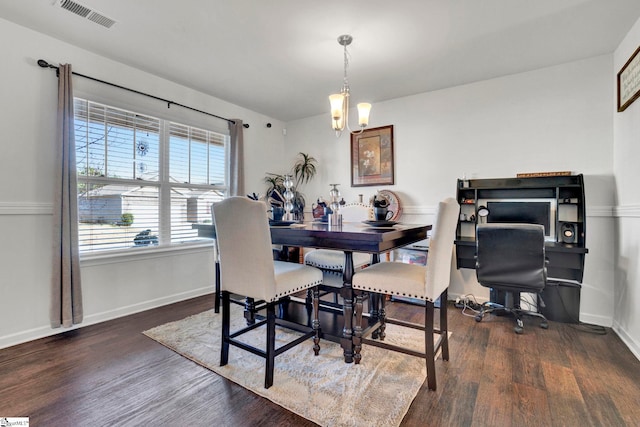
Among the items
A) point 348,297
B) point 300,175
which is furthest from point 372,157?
point 348,297

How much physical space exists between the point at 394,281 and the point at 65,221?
2716 mm

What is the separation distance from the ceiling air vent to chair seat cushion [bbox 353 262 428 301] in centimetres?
268

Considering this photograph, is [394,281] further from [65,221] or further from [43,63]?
[43,63]

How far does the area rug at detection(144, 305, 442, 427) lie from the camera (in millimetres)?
1569

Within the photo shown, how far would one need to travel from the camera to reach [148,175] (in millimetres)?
3256

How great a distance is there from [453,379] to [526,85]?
3053 mm

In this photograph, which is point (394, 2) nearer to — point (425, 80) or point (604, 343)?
point (425, 80)

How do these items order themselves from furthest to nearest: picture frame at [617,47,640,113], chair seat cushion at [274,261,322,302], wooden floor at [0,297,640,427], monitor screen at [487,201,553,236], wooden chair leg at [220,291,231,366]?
1. monitor screen at [487,201,553,236]
2. picture frame at [617,47,640,113]
3. wooden chair leg at [220,291,231,366]
4. chair seat cushion at [274,261,322,302]
5. wooden floor at [0,297,640,427]

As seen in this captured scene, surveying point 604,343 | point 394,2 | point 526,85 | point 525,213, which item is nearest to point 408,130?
point 526,85

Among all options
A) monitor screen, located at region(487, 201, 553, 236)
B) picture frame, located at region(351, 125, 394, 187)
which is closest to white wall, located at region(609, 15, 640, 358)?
monitor screen, located at region(487, 201, 553, 236)

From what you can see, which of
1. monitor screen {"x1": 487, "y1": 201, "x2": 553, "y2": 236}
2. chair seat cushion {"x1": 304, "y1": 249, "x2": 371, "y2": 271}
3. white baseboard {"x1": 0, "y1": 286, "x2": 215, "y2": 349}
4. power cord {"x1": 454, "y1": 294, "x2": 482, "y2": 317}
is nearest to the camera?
white baseboard {"x1": 0, "y1": 286, "x2": 215, "y2": 349}

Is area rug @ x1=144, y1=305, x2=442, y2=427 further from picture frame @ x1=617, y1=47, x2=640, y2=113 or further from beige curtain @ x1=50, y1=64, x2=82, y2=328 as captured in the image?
picture frame @ x1=617, y1=47, x2=640, y2=113

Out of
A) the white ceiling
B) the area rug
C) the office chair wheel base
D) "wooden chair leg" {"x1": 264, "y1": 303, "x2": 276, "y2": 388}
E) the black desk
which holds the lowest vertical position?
the area rug

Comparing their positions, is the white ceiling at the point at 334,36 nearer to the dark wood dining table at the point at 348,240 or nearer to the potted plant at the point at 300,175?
the potted plant at the point at 300,175
